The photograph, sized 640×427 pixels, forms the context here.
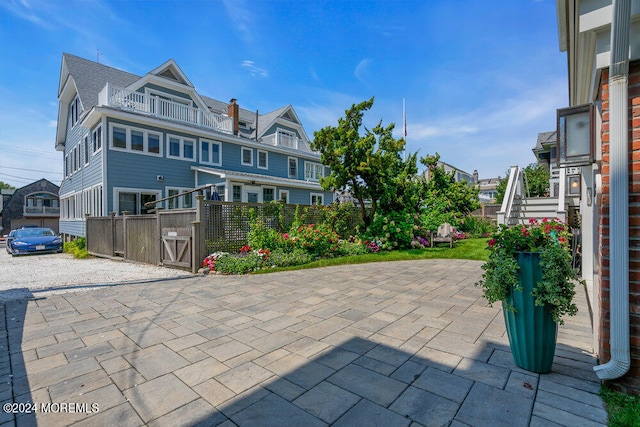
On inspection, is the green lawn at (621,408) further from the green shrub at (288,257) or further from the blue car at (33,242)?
the blue car at (33,242)

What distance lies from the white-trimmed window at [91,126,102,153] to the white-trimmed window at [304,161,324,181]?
38.4 feet

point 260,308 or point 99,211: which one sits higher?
point 99,211

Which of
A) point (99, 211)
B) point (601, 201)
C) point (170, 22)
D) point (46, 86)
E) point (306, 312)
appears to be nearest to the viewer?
point (601, 201)

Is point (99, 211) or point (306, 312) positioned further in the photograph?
point (99, 211)

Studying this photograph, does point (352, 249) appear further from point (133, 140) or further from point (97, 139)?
→ point (97, 139)

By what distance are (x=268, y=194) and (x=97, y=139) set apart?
8048mm

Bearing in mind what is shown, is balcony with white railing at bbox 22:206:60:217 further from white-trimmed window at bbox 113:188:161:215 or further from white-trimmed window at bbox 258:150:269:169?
white-trimmed window at bbox 258:150:269:169

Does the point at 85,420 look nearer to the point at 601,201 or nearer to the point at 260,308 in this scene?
the point at 260,308

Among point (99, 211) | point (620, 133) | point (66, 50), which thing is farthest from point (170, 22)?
point (66, 50)

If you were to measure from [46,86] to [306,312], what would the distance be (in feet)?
70.3

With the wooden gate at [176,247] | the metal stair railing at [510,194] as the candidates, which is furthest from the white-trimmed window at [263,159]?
the metal stair railing at [510,194]

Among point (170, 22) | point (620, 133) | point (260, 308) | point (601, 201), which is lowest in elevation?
point (260, 308)

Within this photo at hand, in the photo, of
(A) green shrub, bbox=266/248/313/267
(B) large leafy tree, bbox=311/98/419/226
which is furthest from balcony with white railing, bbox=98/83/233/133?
(A) green shrub, bbox=266/248/313/267

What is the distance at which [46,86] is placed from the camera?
1633cm
